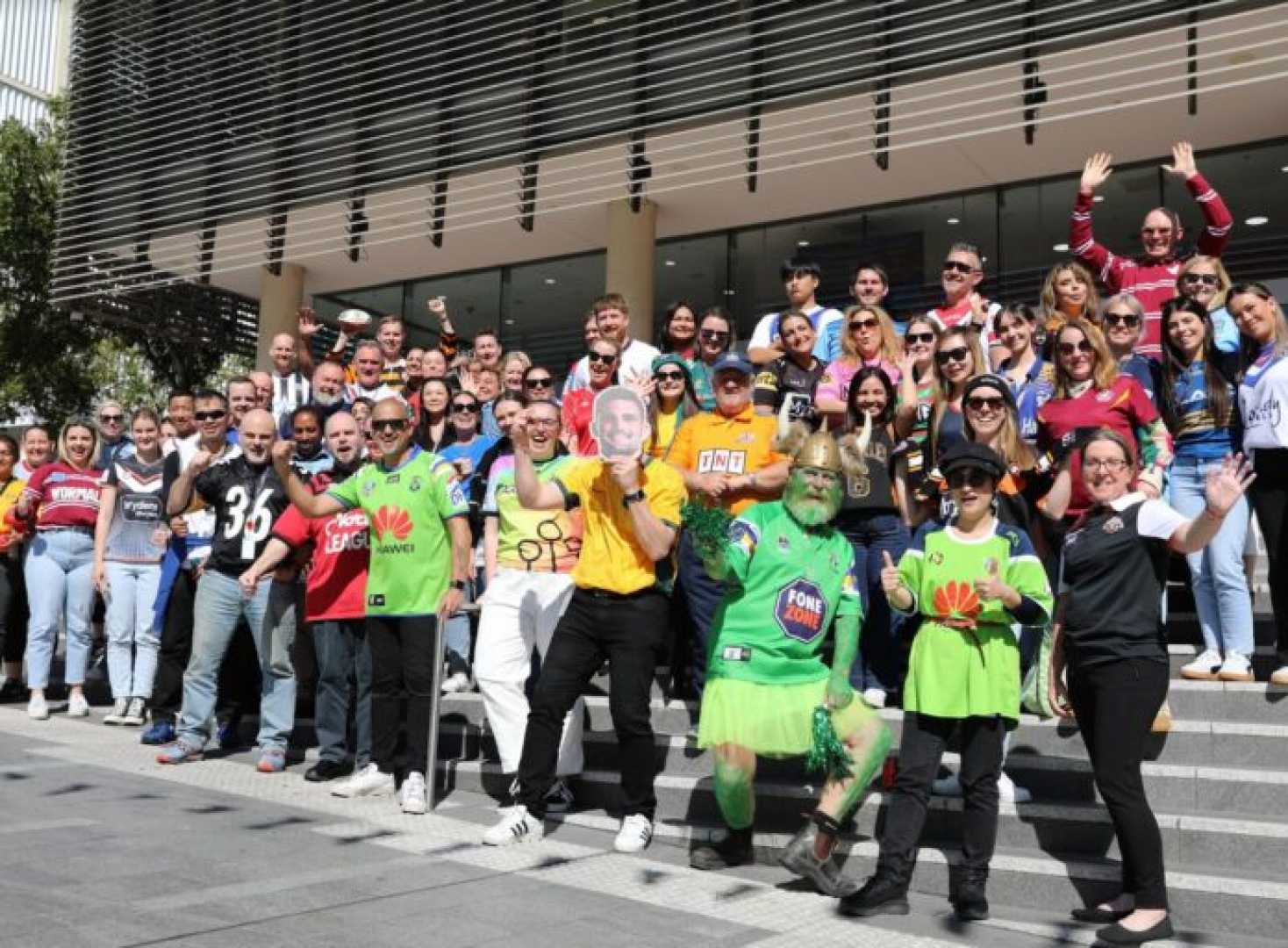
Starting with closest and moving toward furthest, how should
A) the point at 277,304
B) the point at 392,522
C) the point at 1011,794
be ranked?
1. the point at 1011,794
2. the point at 392,522
3. the point at 277,304

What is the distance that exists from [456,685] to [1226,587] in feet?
14.1

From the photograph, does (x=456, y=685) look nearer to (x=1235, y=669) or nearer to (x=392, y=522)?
(x=392, y=522)

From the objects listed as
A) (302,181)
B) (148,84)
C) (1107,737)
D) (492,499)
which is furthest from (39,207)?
(1107,737)

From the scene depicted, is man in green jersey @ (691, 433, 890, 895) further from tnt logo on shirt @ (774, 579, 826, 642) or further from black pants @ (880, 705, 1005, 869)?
black pants @ (880, 705, 1005, 869)

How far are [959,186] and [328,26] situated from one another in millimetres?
7545

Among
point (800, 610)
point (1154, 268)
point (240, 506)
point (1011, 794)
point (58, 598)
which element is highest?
point (1154, 268)

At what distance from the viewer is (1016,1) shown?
9609mm

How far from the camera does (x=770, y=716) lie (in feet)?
15.1

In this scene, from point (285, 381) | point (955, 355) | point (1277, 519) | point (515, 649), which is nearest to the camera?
point (1277, 519)

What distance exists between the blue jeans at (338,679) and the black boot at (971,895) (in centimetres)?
339

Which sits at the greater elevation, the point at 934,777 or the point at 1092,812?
the point at 934,777

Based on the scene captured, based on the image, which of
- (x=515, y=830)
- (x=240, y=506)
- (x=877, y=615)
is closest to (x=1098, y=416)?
(x=877, y=615)

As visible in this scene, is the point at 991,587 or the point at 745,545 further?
the point at 745,545

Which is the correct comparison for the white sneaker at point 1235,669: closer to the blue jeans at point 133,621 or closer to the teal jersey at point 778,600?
the teal jersey at point 778,600
